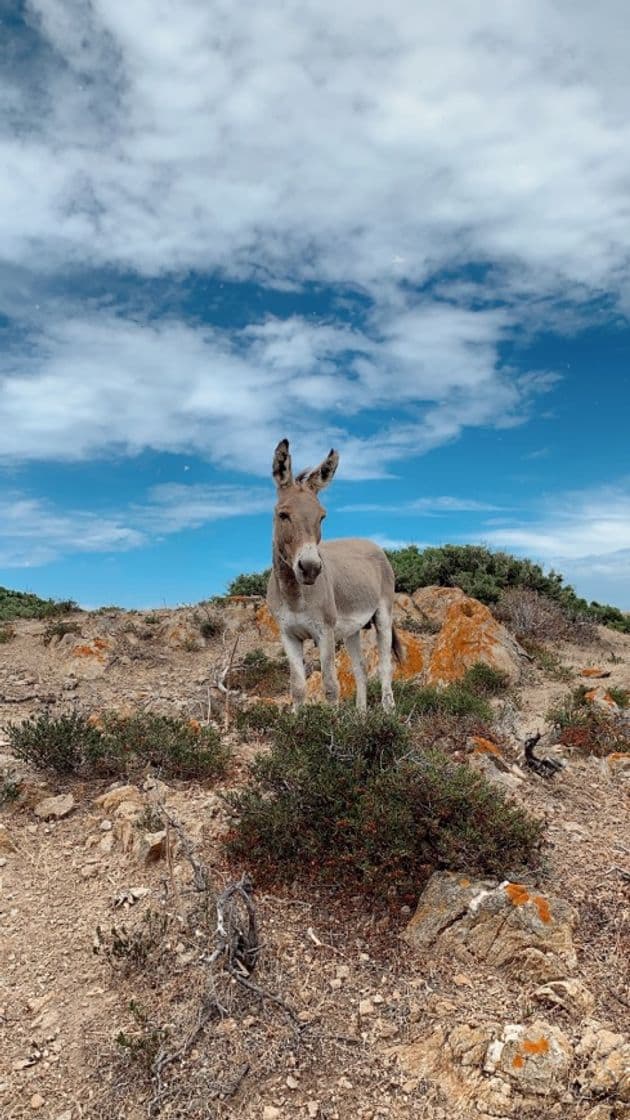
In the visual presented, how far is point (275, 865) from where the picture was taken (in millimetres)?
5258

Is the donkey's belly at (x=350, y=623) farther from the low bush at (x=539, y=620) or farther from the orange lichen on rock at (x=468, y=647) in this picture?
the low bush at (x=539, y=620)

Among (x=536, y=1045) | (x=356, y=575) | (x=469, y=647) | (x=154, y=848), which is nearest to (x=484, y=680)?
(x=469, y=647)

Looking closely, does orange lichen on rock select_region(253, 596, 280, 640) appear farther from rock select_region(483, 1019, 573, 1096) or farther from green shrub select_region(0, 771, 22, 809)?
rock select_region(483, 1019, 573, 1096)

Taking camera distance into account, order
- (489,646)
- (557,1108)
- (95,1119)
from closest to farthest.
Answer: (557,1108) < (95,1119) < (489,646)

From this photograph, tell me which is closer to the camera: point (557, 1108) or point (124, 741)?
point (557, 1108)

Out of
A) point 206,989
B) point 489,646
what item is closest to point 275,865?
point 206,989

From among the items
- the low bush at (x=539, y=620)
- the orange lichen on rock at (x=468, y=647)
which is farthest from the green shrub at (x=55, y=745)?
the low bush at (x=539, y=620)

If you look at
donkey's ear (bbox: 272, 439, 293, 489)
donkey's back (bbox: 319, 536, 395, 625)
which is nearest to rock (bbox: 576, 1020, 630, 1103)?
donkey's ear (bbox: 272, 439, 293, 489)

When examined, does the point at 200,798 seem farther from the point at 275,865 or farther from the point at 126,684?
the point at 126,684

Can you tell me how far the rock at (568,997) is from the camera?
3.92 meters

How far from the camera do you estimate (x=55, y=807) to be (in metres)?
6.66

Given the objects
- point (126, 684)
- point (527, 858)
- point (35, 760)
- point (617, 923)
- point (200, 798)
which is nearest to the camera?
point (617, 923)

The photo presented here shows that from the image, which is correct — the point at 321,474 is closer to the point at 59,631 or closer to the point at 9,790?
the point at 9,790

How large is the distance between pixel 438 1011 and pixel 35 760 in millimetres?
4956
